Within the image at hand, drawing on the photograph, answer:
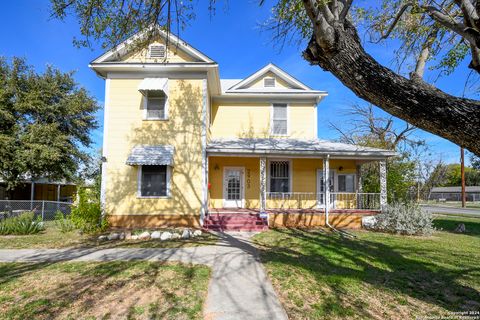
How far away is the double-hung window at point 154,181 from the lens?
12156 mm

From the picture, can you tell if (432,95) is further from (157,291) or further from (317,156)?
(317,156)

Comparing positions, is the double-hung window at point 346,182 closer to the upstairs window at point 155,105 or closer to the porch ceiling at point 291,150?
the porch ceiling at point 291,150

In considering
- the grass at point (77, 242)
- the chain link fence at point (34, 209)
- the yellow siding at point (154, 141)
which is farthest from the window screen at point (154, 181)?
the chain link fence at point (34, 209)

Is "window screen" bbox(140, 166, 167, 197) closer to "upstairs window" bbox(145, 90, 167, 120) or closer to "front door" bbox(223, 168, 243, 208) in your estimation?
"upstairs window" bbox(145, 90, 167, 120)

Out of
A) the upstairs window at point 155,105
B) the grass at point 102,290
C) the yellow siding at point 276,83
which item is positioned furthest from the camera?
the yellow siding at point 276,83

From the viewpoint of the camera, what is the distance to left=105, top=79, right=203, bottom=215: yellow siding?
39.6 ft

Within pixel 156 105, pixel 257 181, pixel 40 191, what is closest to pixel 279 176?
pixel 257 181

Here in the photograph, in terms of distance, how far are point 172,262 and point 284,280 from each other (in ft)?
9.19

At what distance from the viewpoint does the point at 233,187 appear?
47.8 feet

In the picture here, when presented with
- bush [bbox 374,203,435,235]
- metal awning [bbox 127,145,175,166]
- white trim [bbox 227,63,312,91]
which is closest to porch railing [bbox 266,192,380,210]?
bush [bbox 374,203,435,235]

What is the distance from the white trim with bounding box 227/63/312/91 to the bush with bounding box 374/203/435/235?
723 centimetres

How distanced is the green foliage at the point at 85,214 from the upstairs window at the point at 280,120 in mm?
9111

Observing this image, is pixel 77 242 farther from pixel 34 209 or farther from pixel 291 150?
pixel 291 150

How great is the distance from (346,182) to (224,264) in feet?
33.1
